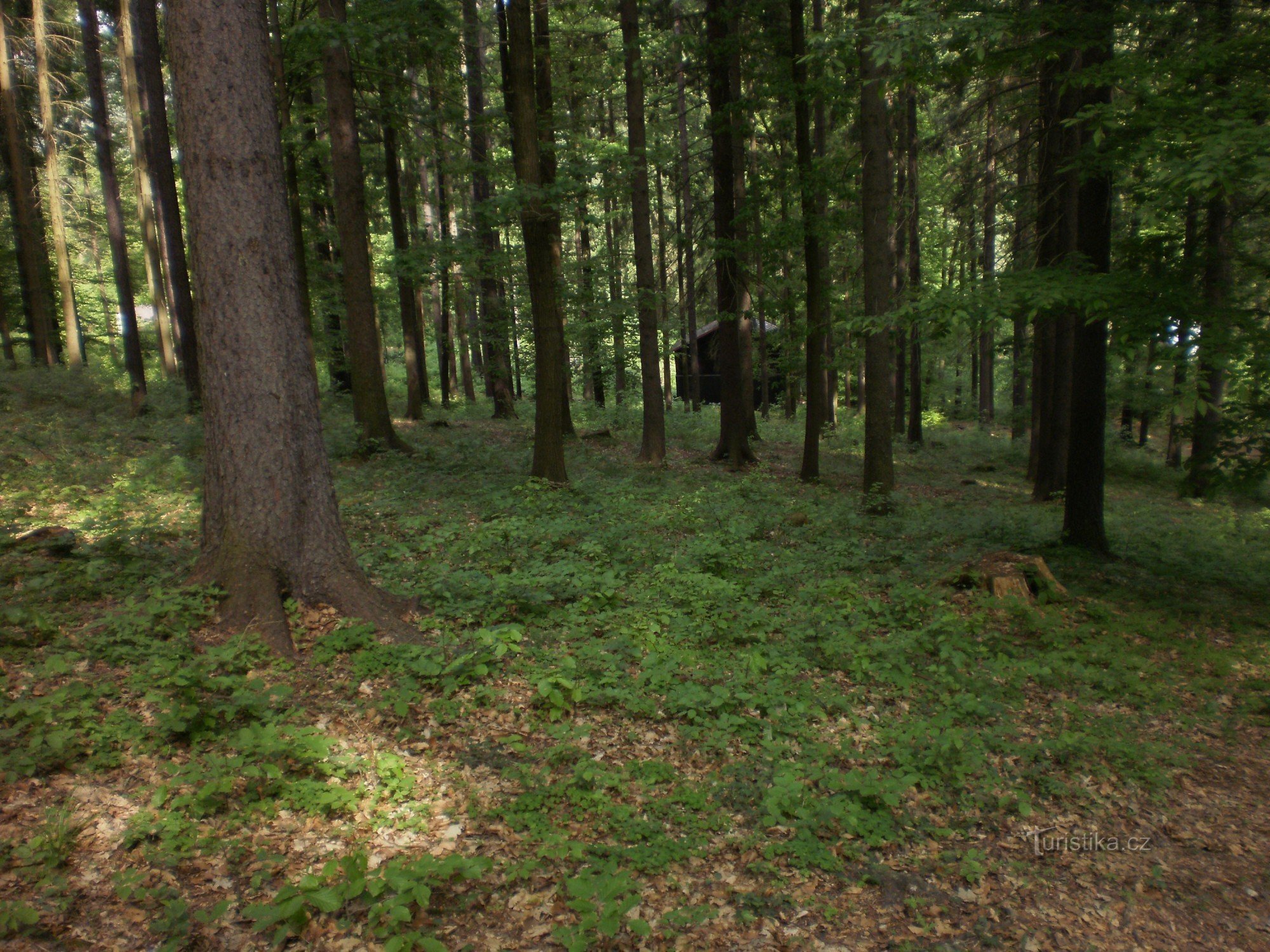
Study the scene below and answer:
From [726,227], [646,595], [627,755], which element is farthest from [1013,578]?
[726,227]

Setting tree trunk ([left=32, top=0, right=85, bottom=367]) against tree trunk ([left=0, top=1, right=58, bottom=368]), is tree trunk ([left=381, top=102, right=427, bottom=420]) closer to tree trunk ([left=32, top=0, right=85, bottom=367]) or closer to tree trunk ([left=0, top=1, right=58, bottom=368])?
tree trunk ([left=0, top=1, right=58, bottom=368])

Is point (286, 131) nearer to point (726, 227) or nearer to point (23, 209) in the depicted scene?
point (726, 227)

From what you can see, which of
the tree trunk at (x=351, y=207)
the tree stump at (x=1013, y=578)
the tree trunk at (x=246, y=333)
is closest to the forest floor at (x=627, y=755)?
the tree stump at (x=1013, y=578)

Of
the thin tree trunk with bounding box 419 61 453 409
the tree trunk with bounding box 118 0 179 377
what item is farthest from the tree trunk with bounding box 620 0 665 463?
the tree trunk with bounding box 118 0 179 377

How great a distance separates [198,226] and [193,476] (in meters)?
6.35

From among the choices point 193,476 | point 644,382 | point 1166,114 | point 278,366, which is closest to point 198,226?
point 278,366

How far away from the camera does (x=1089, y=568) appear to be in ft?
28.5

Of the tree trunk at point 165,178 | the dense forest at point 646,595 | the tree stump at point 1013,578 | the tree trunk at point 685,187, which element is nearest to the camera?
the dense forest at point 646,595

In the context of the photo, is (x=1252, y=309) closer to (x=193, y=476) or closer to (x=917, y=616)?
(x=917, y=616)

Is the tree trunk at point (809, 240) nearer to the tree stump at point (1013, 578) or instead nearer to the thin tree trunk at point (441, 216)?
the tree stump at point (1013, 578)

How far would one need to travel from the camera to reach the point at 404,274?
13789 mm

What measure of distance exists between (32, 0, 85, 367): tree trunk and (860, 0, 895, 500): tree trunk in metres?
19.0

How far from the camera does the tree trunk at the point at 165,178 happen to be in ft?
44.1

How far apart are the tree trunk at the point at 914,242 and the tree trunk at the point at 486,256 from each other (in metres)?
9.57
